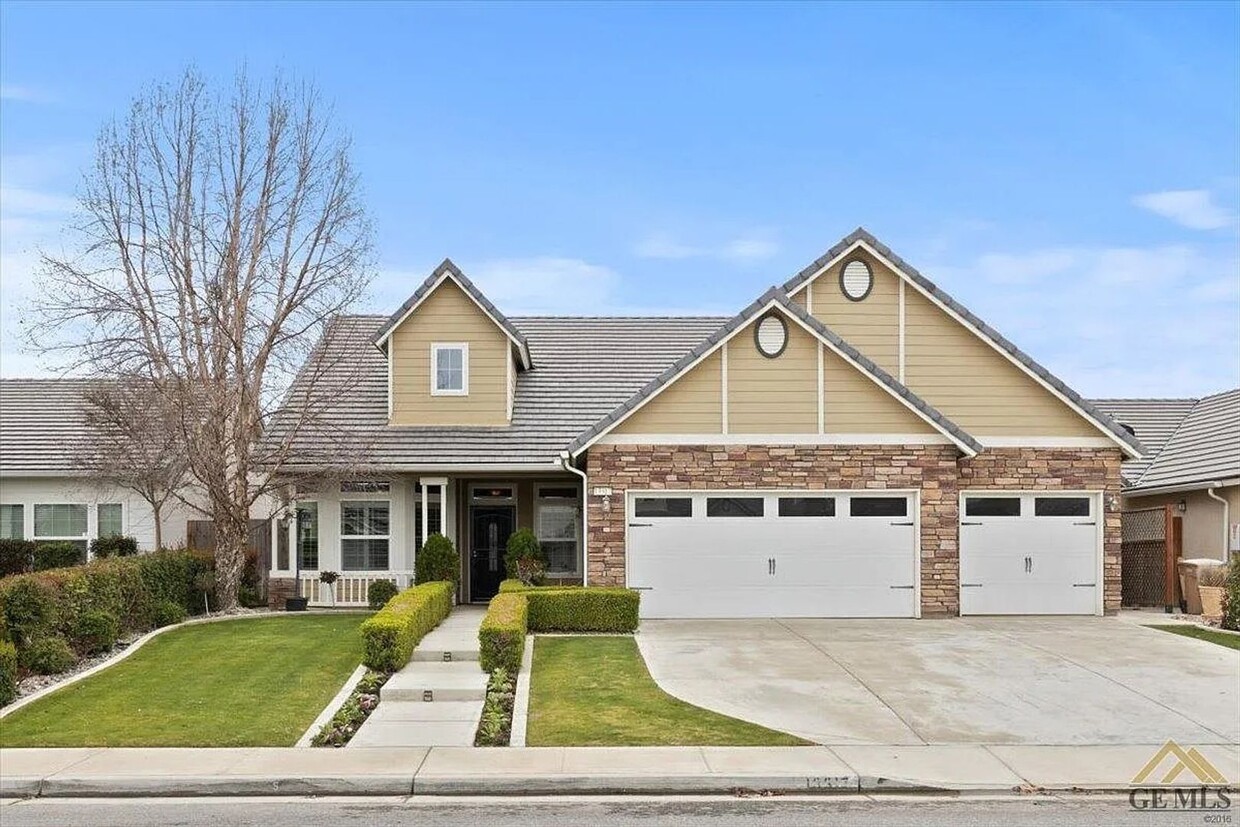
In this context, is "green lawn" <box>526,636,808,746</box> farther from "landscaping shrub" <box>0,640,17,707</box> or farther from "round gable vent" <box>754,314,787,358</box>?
"round gable vent" <box>754,314,787,358</box>

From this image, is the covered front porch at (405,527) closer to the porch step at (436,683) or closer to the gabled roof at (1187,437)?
the porch step at (436,683)

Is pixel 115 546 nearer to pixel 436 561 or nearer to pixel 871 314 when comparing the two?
pixel 436 561

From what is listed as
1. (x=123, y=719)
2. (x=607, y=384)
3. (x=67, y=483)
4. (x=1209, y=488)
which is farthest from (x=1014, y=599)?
(x=67, y=483)

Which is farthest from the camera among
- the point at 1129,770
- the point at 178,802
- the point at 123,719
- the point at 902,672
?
the point at 902,672

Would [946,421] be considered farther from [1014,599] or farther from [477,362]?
[477,362]

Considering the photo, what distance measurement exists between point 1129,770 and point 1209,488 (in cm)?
1402

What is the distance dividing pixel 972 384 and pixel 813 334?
378 centimetres

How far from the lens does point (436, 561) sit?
22.1 m

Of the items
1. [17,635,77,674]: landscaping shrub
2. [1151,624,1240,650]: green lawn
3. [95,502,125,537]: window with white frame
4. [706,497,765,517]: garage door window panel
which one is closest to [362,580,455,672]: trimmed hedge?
[17,635,77,674]: landscaping shrub

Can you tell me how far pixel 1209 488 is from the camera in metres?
23.2

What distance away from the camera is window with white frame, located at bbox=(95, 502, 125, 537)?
27328 millimetres

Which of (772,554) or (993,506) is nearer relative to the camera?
(772,554)

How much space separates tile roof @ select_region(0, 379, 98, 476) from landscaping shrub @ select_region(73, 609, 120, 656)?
9.73 metres

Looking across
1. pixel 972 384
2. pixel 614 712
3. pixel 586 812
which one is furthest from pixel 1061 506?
pixel 586 812
